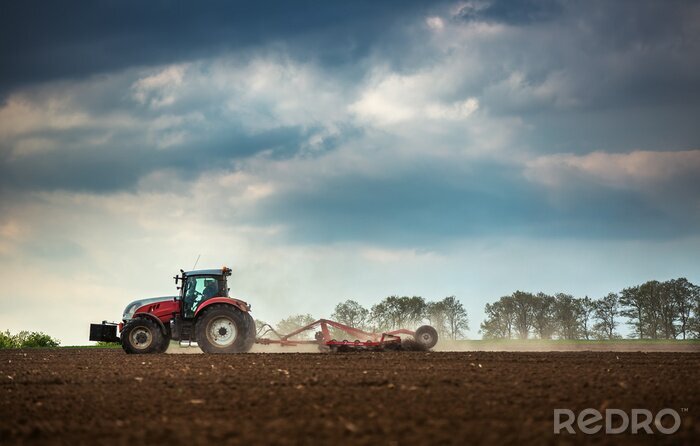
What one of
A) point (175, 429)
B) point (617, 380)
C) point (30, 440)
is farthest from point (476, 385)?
point (30, 440)

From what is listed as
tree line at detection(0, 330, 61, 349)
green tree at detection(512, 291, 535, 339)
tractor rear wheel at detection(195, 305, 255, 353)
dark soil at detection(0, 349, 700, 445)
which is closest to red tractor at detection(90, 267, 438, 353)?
tractor rear wheel at detection(195, 305, 255, 353)

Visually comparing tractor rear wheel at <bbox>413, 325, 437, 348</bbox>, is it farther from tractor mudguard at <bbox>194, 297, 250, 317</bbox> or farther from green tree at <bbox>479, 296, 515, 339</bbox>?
green tree at <bbox>479, 296, 515, 339</bbox>

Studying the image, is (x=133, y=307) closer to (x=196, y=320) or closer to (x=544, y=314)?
(x=196, y=320)

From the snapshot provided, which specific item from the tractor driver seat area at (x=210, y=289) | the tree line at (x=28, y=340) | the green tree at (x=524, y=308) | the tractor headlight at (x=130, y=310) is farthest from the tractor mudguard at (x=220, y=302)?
the green tree at (x=524, y=308)

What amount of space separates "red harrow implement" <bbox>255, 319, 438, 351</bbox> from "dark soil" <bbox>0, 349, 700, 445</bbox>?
19.5ft

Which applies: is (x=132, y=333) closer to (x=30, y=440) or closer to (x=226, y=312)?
(x=226, y=312)

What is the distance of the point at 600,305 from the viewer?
64.7m

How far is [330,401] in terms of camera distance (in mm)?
10578

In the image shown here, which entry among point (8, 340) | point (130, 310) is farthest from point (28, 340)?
point (130, 310)

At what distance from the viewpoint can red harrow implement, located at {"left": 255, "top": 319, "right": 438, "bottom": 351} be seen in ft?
77.0

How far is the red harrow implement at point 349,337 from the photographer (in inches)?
924

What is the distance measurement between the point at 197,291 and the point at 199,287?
6.0 inches

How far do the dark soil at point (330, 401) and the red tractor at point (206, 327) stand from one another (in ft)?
15.4

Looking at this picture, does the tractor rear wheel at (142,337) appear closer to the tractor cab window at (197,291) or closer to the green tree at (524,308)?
the tractor cab window at (197,291)
